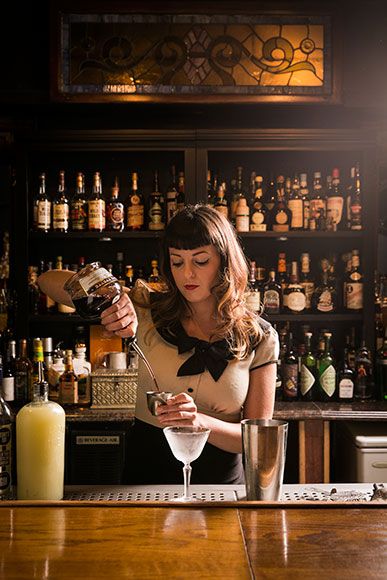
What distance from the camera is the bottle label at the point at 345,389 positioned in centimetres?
339

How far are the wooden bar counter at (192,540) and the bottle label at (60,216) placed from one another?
2443 mm

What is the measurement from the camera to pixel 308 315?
11.5 ft

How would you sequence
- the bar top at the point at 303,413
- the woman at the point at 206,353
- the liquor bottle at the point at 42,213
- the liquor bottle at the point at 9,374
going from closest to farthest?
the woman at the point at 206,353, the bar top at the point at 303,413, the liquor bottle at the point at 9,374, the liquor bottle at the point at 42,213

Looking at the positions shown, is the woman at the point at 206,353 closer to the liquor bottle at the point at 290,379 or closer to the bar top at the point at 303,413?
the bar top at the point at 303,413

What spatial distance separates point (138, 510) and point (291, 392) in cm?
231

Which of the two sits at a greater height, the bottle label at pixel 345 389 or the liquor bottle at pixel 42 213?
the liquor bottle at pixel 42 213

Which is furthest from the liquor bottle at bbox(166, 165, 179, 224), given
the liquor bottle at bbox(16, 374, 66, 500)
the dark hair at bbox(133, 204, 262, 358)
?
the liquor bottle at bbox(16, 374, 66, 500)

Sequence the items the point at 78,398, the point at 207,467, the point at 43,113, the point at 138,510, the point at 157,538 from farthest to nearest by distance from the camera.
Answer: the point at 43,113, the point at 78,398, the point at 207,467, the point at 138,510, the point at 157,538

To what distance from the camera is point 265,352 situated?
1.86 m

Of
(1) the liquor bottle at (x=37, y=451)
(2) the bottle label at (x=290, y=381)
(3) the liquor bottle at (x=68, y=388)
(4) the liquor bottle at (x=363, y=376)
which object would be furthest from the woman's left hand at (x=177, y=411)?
(4) the liquor bottle at (x=363, y=376)

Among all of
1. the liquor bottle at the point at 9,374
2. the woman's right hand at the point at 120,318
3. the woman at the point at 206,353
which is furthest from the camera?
the liquor bottle at the point at 9,374

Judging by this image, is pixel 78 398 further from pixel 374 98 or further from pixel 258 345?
pixel 374 98

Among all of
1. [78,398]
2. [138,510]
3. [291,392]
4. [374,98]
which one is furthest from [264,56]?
[138,510]

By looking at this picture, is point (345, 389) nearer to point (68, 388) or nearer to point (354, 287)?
point (354, 287)
